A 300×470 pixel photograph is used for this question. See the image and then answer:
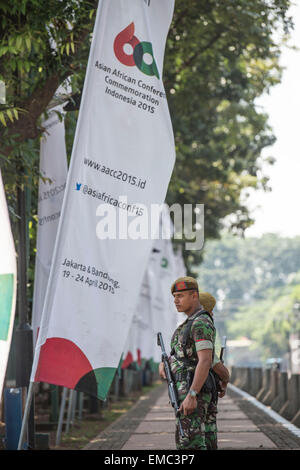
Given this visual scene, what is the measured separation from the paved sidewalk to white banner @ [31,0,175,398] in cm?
430

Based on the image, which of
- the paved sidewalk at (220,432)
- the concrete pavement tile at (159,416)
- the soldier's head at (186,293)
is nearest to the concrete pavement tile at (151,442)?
the paved sidewalk at (220,432)

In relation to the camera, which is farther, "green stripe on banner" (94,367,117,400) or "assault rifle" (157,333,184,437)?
"green stripe on banner" (94,367,117,400)

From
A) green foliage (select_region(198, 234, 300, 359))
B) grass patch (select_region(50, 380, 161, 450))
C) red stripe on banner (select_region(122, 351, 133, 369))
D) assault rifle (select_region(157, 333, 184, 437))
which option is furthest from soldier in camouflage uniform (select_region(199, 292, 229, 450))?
green foliage (select_region(198, 234, 300, 359))

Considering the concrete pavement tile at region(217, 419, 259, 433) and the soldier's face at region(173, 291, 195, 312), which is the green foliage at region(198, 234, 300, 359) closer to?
the concrete pavement tile at region(217, 419, 259, 433)

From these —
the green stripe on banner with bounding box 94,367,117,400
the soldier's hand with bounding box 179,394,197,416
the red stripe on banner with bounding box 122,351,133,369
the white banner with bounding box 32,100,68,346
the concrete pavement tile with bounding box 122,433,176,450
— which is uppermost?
the white banner with bounding box 32,100,68,346

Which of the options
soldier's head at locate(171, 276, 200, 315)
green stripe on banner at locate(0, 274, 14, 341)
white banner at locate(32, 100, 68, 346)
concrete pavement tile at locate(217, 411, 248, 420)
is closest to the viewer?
green stripe on banner at locate(0, 274, 14, 341)

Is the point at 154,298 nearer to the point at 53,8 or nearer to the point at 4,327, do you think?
the point at 53,8

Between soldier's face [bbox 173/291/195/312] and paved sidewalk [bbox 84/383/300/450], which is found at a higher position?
soldier's face [bbox 173/291/195/312]

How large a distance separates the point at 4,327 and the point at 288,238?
183m

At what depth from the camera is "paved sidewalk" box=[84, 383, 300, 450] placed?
12.7m

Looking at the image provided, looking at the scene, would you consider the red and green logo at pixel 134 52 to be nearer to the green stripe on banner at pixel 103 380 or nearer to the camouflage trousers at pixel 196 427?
the green stripe on banner at pixel 103 380

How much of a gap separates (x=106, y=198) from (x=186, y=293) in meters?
1.71

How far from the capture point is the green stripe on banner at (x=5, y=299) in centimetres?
646

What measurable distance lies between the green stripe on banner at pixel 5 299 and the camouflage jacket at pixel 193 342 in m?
1.32
